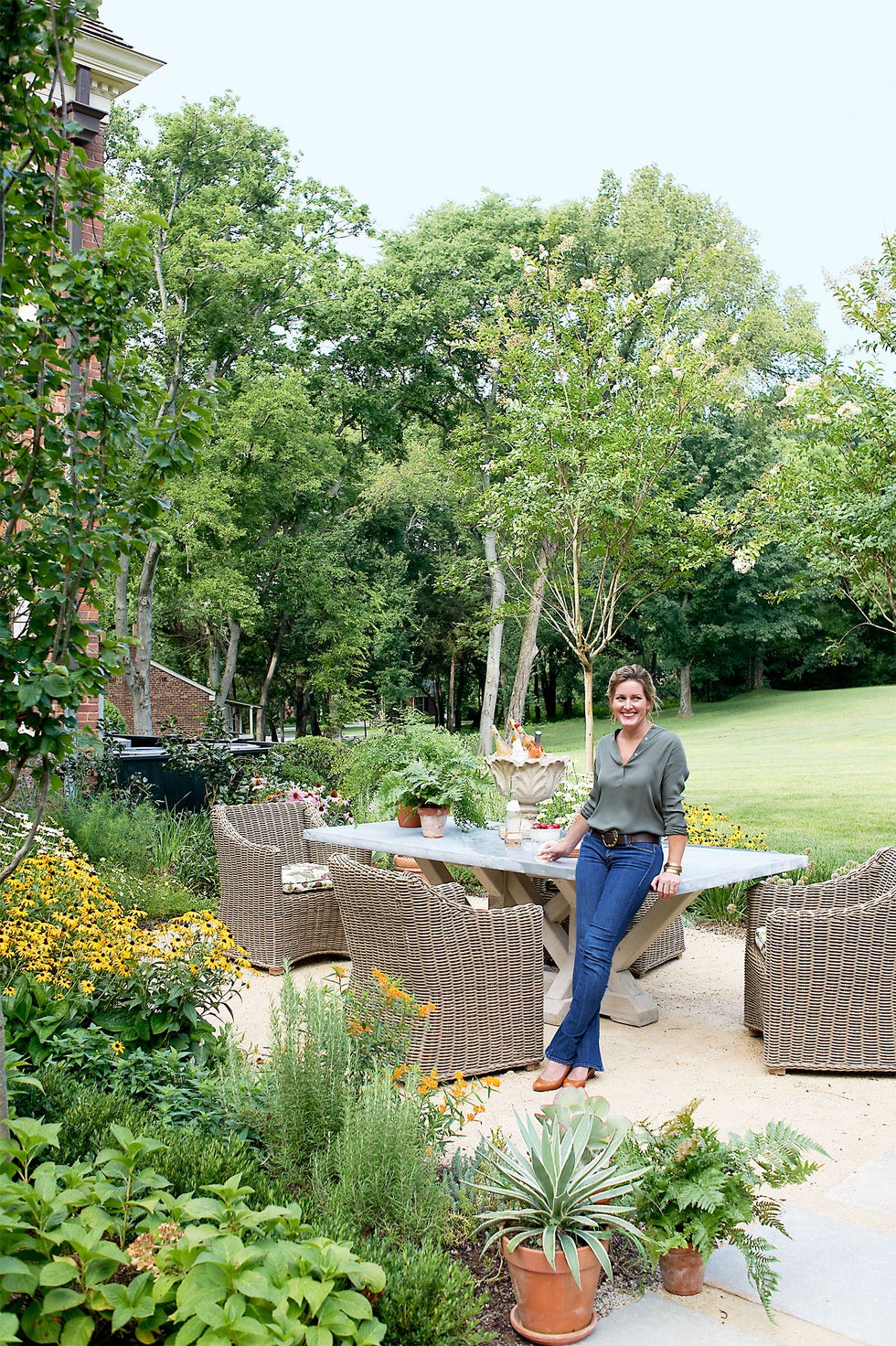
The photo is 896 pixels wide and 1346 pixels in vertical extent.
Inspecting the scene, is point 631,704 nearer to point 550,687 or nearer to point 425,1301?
point 425,1301

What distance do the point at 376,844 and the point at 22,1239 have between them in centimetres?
348

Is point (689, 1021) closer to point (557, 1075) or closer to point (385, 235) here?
point (557, 1075)

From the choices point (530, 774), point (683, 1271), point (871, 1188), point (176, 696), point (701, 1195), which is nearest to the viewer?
point (701, 1195)

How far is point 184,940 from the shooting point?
3895mm

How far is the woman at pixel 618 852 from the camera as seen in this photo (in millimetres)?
4277

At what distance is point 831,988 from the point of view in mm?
4449

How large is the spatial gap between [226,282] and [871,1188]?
17.9 m

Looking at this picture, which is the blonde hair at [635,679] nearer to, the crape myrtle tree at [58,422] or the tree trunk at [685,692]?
the crape myrtle tree at [58,422]

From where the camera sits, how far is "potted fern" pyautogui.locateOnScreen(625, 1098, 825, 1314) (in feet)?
8.52

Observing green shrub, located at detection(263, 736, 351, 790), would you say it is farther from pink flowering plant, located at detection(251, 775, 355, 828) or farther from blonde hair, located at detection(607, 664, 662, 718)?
blonde hair, located at detection(607, 664, 662, 718)

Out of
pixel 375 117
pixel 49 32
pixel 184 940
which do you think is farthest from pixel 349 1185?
pixel 375 117

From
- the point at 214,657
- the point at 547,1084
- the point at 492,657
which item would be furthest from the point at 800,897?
the point at 214,657

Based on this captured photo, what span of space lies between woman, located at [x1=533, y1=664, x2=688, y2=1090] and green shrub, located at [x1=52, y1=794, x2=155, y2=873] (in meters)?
3.83

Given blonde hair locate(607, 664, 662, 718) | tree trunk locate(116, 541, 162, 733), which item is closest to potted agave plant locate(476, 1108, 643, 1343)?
blonde hair locate(607, 664, 662, 718)
